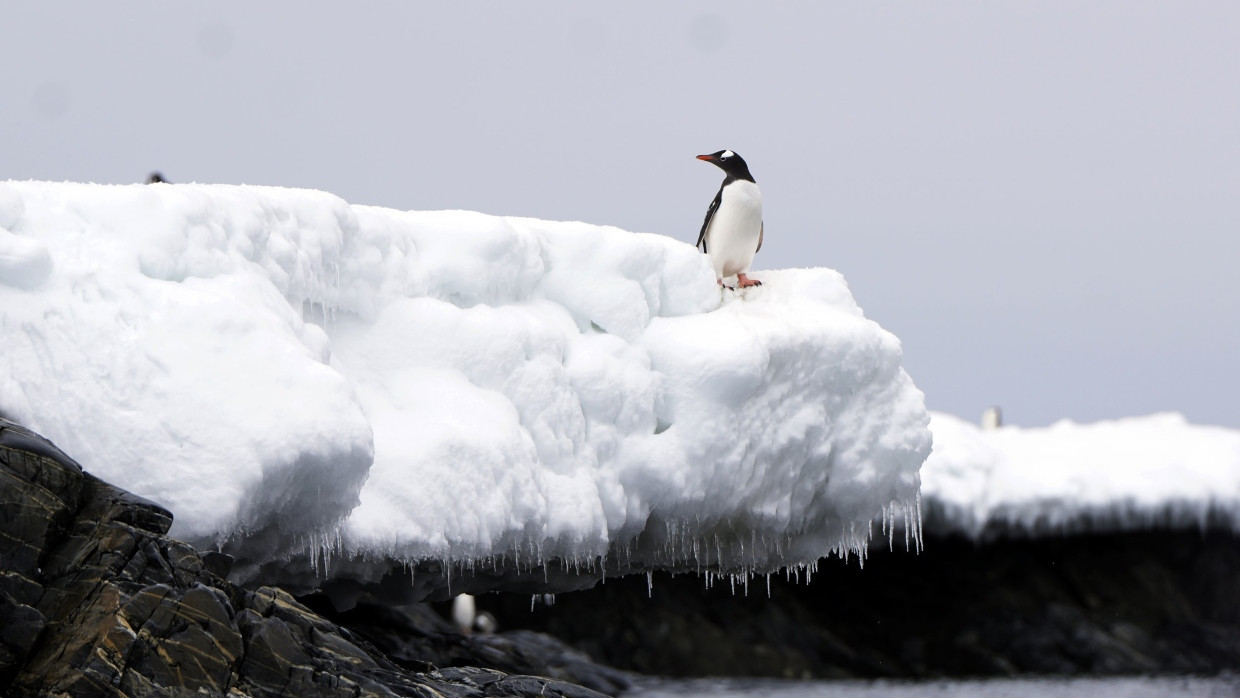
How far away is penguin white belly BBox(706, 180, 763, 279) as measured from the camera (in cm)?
1011

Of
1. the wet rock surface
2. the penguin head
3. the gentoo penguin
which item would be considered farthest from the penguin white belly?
the wet rock surface

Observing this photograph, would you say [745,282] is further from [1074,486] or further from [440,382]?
[1074,486]

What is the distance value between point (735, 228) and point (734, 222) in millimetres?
49

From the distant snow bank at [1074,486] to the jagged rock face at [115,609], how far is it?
11847mm

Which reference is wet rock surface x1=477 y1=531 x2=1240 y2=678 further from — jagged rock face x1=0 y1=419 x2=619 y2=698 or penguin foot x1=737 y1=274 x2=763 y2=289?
jagged rock face x1=0 y1=419 x2=619 y2=698

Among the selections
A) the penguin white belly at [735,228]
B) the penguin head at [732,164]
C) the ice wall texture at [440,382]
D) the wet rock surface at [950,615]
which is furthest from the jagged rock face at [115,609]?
the wet rock surface at [950,615]

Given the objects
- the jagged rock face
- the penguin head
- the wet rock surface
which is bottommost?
the jagged rock face

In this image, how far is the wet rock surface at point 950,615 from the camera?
1811cm

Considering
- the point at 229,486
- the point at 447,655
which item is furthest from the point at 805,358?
the point at 447,655

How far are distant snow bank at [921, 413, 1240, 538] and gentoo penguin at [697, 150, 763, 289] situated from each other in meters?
6.48

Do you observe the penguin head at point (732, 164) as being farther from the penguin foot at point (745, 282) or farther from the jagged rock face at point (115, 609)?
the jagged rock face at point (115, 609)

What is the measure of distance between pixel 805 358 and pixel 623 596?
9.80 m

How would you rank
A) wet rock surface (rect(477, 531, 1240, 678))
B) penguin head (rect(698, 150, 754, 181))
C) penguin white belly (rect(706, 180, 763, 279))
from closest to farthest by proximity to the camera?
1. penguin white belly (rect(706, 180, 763, 279))
2. penguin head (rect(698, 150, 754, 181))
3. wet rock surface (rect(477, 531, 1240, 678))

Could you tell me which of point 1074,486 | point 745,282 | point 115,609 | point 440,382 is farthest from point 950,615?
point 115,609
